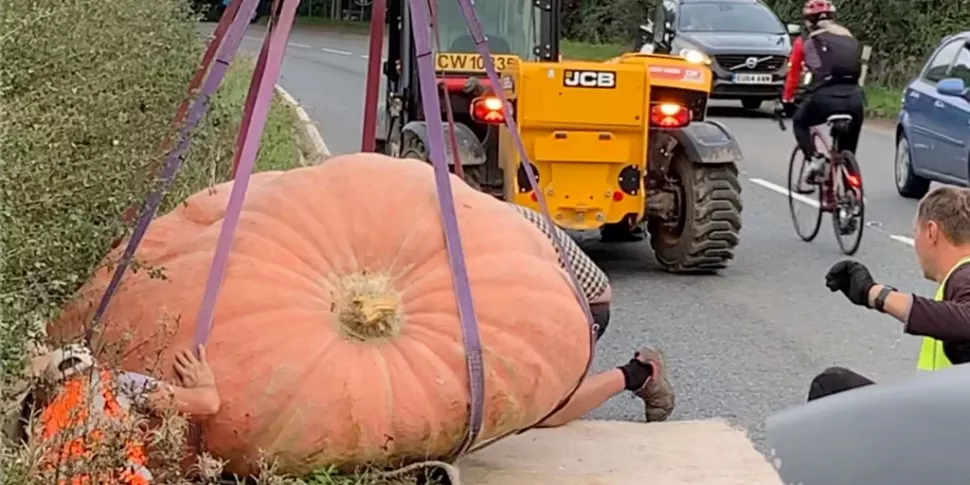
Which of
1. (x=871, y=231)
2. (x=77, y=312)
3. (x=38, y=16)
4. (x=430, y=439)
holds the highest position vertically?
(x=38, y=16)

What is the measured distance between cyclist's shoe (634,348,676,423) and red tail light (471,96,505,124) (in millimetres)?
3601

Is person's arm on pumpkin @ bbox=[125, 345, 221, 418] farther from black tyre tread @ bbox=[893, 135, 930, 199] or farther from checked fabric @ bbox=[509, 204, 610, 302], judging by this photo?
black tyre tread @ bbox=[893, 135, 930, 199]

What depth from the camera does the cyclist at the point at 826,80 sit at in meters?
12.2

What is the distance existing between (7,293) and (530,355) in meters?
1.69

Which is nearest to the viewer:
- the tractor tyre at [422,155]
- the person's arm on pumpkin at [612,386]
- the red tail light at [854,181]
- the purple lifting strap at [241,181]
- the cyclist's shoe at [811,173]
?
the purple lifting strap at [241,181]

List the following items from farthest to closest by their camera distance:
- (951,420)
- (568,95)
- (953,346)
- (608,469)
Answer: (568,95)
(608,469)
(953,346)
(951,420)

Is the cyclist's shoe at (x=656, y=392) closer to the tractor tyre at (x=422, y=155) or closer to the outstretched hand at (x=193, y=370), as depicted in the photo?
the outstretched hand at (x=193, y=370)

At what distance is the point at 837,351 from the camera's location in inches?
346

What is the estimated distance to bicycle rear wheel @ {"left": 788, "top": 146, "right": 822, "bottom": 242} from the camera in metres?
12.8

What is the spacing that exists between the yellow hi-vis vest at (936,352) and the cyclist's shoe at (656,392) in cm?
178

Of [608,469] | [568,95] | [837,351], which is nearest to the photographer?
[608,469]

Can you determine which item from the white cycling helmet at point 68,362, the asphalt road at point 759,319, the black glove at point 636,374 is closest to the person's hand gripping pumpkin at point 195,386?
the white cycling helmet at point 68,362

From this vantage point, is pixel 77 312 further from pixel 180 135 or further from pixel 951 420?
pixel 951 420

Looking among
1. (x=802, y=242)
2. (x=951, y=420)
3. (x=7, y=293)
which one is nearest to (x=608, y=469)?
(x=7, y=293)
